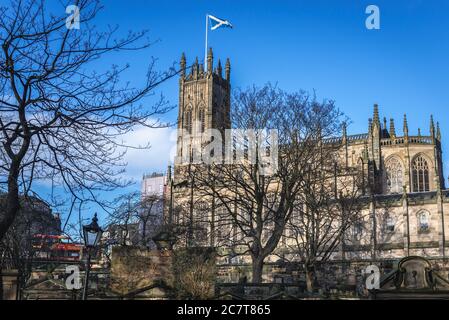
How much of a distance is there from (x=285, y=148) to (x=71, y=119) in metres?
22.8

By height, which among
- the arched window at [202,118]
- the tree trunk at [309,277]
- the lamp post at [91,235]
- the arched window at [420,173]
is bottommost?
the tree trunk at [309,277]

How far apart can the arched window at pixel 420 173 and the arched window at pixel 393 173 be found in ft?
5.38

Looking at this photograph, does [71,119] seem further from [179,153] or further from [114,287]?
[179,153]

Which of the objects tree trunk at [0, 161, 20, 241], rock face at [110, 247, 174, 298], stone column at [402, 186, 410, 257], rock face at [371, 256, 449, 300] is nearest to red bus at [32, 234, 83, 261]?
rock face at [110, 247, 174, 298]

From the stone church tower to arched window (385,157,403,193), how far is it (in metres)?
29.2

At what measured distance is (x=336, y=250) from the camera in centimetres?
5109

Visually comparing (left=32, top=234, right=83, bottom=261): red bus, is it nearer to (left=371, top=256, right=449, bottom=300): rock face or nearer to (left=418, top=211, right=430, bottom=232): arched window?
(left=371, top=256, right=449, bottom=300): rock face

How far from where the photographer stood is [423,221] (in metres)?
50.3

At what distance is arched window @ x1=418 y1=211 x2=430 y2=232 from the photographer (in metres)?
50.0

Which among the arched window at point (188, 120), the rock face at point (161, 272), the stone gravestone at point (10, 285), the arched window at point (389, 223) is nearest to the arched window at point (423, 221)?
the arched window at point (389, 223)

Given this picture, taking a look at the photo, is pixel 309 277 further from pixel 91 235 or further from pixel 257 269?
pixel 91 235

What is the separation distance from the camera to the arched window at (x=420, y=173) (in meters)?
66.4

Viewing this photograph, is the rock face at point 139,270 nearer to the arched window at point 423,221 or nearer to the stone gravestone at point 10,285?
the stone gravestone at point 10,285
